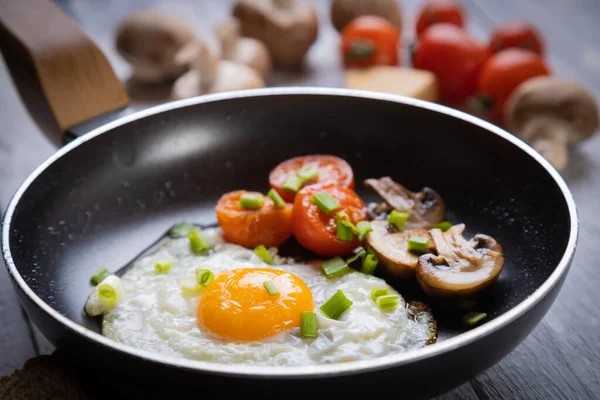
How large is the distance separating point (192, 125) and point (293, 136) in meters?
0.34

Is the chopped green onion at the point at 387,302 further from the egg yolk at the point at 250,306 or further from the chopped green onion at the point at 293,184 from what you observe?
the chopped green onion at the point at 293,184

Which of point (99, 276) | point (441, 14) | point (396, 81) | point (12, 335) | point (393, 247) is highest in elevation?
point (441, 14)

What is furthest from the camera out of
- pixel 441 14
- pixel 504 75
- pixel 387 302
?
pixel 441 14

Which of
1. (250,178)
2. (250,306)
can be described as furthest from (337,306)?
(250,178)

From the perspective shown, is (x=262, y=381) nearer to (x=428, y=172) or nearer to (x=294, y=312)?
(x=294, y=312)

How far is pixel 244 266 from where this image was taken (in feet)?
5.81

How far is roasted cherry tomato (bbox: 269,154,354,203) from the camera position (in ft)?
6.72

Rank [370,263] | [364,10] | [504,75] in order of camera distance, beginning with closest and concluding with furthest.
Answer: [370,263] → [504,75] → [364,10]

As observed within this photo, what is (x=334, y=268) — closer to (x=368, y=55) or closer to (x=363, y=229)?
(x=363, y=229)

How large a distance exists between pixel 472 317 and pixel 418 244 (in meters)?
0.25

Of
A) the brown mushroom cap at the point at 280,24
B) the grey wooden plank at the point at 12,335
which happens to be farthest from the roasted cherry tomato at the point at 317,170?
the brown mushroom cap at the point at 280,24

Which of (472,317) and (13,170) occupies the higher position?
(472,317)

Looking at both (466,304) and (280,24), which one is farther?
(280,24)

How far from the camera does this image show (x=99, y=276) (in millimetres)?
1802
